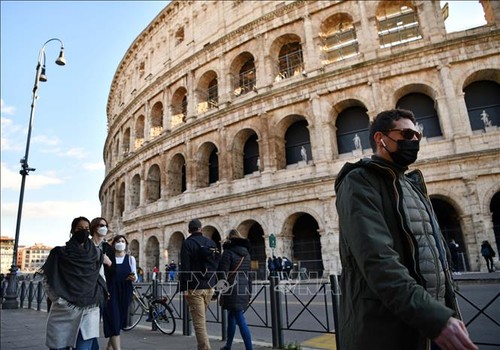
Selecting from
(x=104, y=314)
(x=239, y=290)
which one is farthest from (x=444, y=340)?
(x=104, y=314)

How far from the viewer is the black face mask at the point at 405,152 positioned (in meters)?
1.97

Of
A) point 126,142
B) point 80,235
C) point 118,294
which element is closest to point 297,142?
point 118,294

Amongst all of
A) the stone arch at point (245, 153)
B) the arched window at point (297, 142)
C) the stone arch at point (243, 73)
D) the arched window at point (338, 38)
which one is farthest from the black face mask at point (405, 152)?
the stone arch at point (243, 73)

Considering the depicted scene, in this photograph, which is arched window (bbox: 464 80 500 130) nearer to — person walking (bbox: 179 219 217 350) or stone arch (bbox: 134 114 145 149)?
person walking (bbox: 179 219 217 350)

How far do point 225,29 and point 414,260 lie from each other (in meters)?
21.8

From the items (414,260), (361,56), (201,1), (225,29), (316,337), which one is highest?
(201,1)

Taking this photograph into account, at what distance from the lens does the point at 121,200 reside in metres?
28.4

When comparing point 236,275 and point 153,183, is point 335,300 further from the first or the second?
point 153,183

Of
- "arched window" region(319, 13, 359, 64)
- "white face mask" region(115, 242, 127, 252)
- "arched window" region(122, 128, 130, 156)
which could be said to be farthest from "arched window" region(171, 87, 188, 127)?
"white face mask" region(115, 242, 127, 252)

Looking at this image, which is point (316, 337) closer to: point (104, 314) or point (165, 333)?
point (165, 333)

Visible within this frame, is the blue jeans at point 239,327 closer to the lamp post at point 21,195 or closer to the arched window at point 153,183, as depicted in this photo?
the lamp post at point 21,195

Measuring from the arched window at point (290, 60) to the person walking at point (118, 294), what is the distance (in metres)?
16.2

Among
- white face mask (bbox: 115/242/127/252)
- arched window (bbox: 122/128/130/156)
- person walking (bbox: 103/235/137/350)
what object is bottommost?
person walking (bbox: 103/235/137/350)

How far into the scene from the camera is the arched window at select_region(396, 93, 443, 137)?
1543 cm
